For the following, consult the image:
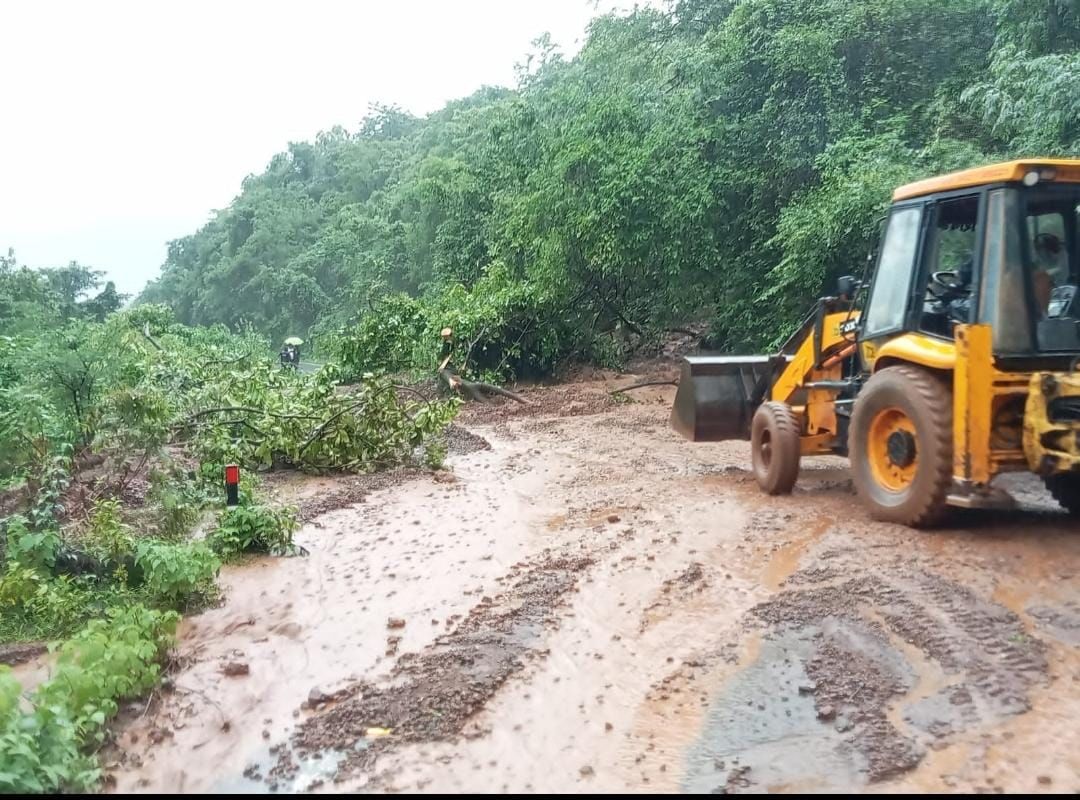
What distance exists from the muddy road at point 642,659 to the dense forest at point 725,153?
6.73 meters

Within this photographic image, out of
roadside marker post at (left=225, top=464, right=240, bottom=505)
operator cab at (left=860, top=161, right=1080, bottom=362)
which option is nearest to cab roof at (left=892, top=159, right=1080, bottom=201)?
operator cab at (left=860, top=161, right=1080, bottom=362)

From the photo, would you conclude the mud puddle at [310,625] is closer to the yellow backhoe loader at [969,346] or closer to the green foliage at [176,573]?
the green foliage at [176,573]

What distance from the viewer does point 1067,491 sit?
7.03 meters

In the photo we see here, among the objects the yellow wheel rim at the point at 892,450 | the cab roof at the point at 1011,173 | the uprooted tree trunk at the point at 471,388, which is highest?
the cab roof at the point at 1011,173

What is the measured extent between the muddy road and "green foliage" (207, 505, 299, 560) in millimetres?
278

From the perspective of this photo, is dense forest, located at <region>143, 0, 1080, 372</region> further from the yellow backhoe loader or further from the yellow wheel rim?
the yellow wheel rim

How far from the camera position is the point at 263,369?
1472 centimetres

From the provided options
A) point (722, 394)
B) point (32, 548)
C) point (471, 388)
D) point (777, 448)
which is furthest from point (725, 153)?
point (32, 548)

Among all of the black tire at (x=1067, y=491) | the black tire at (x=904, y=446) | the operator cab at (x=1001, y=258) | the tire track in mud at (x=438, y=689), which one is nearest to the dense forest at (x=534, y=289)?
the tire track in mud at (x=438, y=689)

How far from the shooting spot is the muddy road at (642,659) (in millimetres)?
3916

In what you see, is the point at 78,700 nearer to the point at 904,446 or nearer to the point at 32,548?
the point at 32,548

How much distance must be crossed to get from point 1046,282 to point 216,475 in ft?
25.5

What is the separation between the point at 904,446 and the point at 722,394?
9.42 feet

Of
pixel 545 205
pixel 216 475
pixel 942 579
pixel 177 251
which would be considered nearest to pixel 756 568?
pixel 942 579
